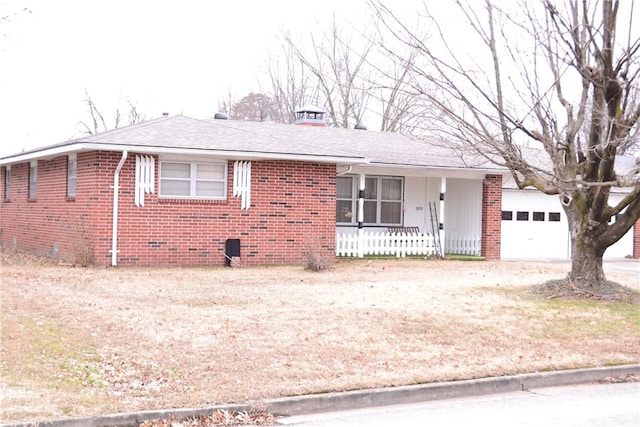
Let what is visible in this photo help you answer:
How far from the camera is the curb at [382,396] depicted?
6680mm

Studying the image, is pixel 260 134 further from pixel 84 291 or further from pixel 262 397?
pixel 262 397

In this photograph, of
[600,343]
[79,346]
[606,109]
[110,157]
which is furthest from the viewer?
[110,157]

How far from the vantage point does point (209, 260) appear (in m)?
19.0

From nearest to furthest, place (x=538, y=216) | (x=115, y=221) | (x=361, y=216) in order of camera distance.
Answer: (x=115, y=221)
(x=361, y=216)
(x=538, y=216)

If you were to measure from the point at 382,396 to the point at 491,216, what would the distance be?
16805 mm

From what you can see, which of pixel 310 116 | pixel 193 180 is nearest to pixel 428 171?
pixel 193 180

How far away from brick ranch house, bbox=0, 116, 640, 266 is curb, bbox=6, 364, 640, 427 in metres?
9.03

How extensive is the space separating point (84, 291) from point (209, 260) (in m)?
5.77

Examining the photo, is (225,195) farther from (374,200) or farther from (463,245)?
(463,245)

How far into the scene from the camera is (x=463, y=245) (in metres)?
24.6

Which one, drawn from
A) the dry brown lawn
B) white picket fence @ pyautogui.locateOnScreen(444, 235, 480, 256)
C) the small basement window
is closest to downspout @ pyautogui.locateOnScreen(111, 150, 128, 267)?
the dry brown lawn

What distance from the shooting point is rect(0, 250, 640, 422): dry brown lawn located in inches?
304

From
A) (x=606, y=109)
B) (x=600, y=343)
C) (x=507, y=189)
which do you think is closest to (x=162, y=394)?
(x=600, y=343)

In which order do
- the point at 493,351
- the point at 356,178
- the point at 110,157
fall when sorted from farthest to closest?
the point at 356,178 → the point at 110,157 → the point at 493,351
